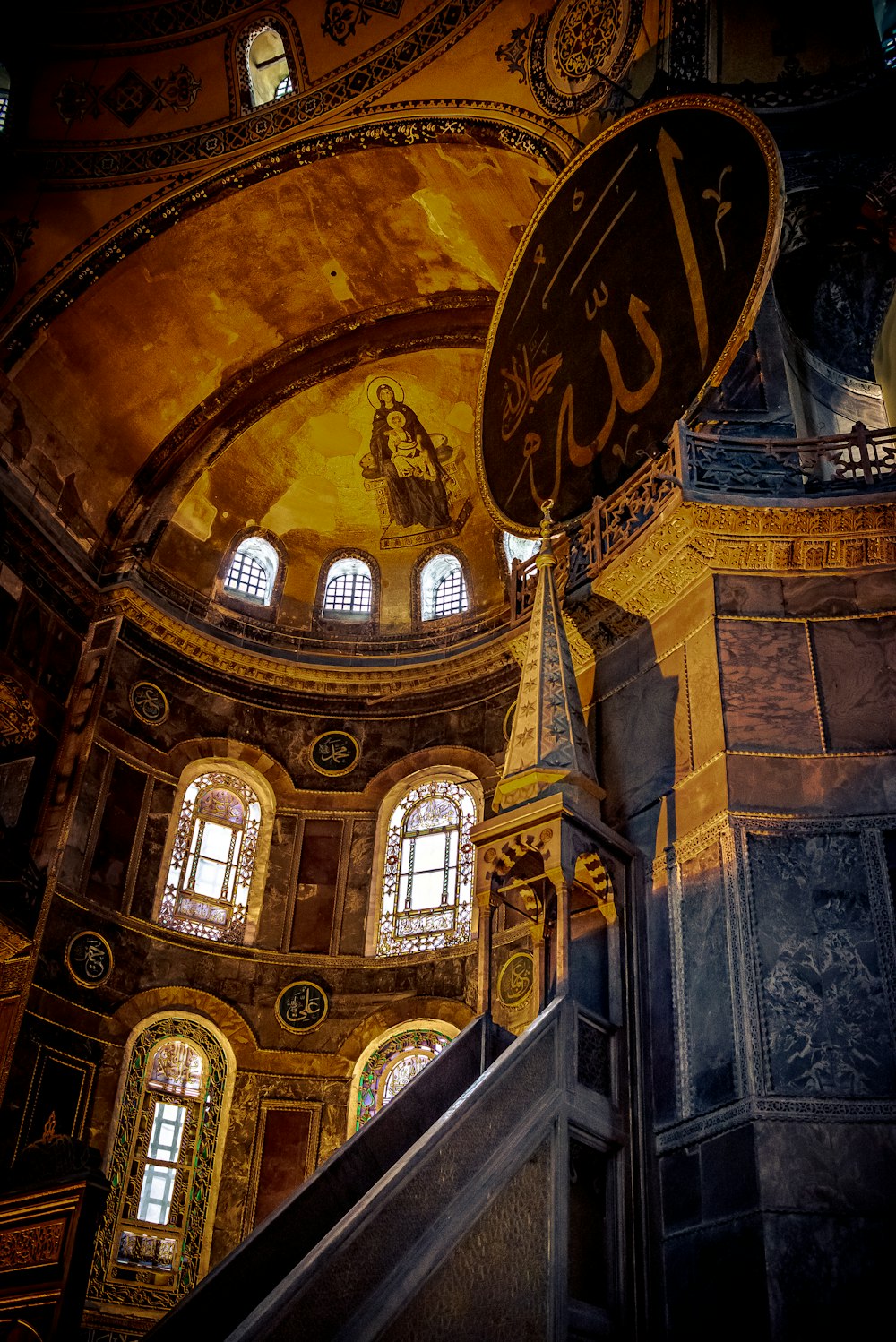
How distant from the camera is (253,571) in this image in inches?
696

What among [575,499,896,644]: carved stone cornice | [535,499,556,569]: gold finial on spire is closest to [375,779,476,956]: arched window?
[535,499,556,569]: gold finial on spire

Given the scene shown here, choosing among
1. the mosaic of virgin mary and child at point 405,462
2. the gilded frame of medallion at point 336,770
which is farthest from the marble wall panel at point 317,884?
the mosaic of virgin mary and child at point 405,462

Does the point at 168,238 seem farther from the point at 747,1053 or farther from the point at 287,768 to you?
the point at 747,1053

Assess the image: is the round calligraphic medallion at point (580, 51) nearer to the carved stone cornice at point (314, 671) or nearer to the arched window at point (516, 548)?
the arched window at point (516, 548)

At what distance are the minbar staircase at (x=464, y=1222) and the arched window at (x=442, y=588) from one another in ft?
32.4

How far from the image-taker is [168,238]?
54.0ft

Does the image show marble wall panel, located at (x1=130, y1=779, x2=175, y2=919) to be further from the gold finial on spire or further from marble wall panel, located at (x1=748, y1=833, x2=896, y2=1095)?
marble wall panel, located at (x1=748, y1=833, x2=896, y2=1095)

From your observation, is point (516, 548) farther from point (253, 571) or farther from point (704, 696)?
point (704, 696)

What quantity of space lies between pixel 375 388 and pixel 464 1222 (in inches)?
542

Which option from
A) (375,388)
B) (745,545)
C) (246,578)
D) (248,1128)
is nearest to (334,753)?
(246,578)

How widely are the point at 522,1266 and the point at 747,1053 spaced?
5.19ft

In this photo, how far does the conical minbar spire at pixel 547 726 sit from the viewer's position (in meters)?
8.05

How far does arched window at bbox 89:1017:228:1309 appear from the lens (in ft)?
39.4

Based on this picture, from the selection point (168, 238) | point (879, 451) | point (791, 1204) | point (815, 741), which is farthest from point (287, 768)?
point (791, 1204)
